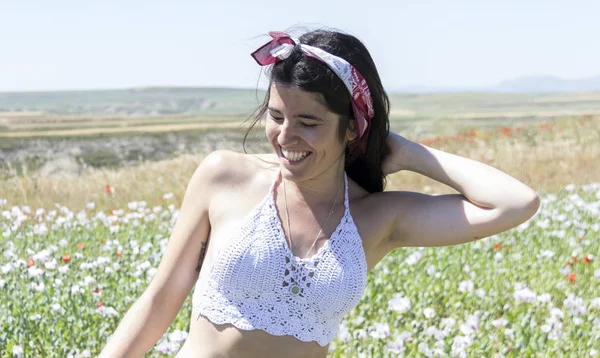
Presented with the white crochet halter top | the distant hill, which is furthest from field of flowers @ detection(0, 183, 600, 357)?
the distant hill

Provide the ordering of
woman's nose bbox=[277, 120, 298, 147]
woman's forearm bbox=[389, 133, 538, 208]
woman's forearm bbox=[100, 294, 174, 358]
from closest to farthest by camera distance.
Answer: woman's nose bbox=[277, 120, 298, 147]
woman's forearm bbox=[100, 294, 174, 358]
woman's forearm bbox=[389, 133, 538, 208]

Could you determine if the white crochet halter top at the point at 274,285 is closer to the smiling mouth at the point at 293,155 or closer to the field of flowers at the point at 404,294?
the smiling mouth at the point at 293,155

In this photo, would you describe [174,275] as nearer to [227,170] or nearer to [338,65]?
[227,170]

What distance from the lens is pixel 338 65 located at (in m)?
2.72

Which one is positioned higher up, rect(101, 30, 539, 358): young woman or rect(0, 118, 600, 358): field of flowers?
rect(101, 30, 539, 358): young woman

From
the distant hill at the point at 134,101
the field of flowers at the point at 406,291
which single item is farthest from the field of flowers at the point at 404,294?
the distant hill at the point at 134,101

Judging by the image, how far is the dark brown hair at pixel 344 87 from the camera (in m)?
2.71

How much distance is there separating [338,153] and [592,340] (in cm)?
232

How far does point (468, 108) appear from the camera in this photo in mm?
131250

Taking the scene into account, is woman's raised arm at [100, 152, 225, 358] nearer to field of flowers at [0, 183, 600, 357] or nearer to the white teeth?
the white teeth

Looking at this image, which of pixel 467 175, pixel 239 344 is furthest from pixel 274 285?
pixel 467 175

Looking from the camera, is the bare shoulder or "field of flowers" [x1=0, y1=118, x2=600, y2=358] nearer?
the bare shoulder

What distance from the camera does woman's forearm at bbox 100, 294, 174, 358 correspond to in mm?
2764

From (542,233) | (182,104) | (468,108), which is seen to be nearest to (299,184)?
(542,233)
